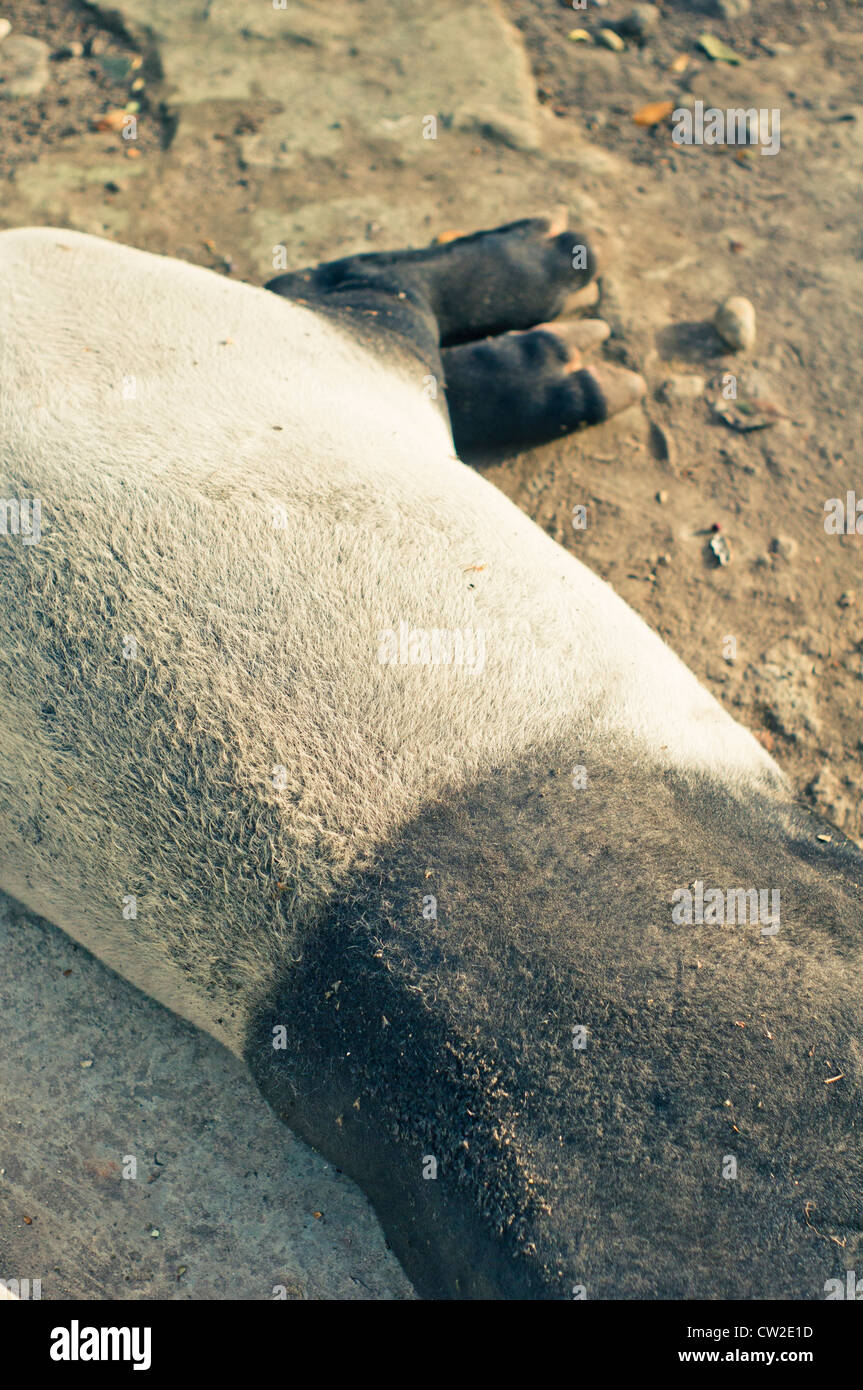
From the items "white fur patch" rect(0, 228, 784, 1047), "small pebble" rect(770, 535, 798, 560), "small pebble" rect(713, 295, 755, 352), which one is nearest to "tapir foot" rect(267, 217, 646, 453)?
"small pebble" rect(713, 295, 755, 352)

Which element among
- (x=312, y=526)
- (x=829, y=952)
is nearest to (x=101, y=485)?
(x=312, y=526)

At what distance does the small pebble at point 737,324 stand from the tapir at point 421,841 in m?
1.78

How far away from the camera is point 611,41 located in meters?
4.69

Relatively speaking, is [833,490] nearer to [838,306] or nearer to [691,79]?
[838,306]

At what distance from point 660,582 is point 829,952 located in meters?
1.65

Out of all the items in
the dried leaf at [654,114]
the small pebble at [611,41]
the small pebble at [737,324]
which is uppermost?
the small pebble at [611,41]

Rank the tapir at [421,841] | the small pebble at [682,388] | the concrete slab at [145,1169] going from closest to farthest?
the tapir at [421,841] < the concrete slab at [145,1169] < the small pebble at [682,388]

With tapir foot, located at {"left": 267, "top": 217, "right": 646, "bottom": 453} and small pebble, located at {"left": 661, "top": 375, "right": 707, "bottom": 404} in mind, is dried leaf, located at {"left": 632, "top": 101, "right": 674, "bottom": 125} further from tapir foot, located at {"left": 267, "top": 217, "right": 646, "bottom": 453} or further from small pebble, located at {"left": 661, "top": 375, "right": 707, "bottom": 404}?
small pebble, located at {"left": 661, "top": 375, "right": 707, "bottom": 404}

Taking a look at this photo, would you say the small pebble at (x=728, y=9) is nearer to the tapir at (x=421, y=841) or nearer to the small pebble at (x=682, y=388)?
the small pebble at (x=682, y=388)

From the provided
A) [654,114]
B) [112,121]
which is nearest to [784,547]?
[654,114]

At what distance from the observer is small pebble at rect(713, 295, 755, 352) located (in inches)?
151

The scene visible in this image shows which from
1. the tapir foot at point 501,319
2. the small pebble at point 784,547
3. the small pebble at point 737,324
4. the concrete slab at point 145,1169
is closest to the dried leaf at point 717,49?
the small pebble at point 737,324

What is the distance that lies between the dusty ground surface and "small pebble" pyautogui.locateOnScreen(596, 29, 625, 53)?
0.20ft

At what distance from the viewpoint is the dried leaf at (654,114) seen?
4.48m
